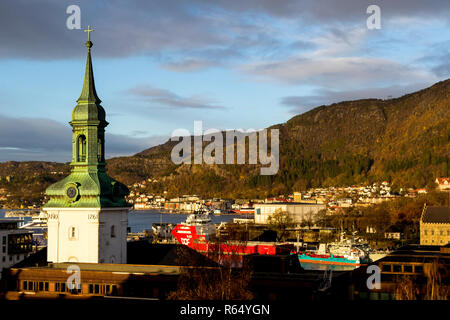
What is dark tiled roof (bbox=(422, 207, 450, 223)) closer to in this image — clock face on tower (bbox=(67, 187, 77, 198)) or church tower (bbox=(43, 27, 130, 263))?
church tower (bbox=(43, 27, 130, 263))

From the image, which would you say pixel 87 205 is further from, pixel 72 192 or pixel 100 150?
pixel 100 150

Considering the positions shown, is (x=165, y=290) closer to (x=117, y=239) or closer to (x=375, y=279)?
(x=117, y=239)

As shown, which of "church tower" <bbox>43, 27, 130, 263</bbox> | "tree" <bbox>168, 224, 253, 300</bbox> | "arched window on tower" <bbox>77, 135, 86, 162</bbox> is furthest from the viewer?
"arched window on tower" <bbox>77, 135, 86, 162</bbox>

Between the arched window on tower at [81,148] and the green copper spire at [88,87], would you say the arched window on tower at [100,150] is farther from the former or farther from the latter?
the green copper spire at [88,87]

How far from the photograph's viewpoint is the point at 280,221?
602 ft

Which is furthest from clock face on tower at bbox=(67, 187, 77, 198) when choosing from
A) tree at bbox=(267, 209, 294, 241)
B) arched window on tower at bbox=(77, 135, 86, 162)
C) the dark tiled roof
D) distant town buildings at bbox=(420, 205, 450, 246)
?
tree at bbox=(267, 209, 294, 241)

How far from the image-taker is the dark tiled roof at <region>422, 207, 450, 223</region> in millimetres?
117562

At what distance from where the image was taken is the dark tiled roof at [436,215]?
118 m

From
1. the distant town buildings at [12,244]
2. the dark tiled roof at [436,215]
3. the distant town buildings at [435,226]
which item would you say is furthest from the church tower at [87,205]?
the dark tiled roof at [436,215]

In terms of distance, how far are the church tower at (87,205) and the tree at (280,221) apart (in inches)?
5107

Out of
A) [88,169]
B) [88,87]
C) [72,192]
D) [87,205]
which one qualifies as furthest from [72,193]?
[88,87]

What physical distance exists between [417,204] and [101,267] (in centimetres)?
13919

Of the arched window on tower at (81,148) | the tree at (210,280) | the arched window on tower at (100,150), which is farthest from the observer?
the arched window on tower at (100,150)
